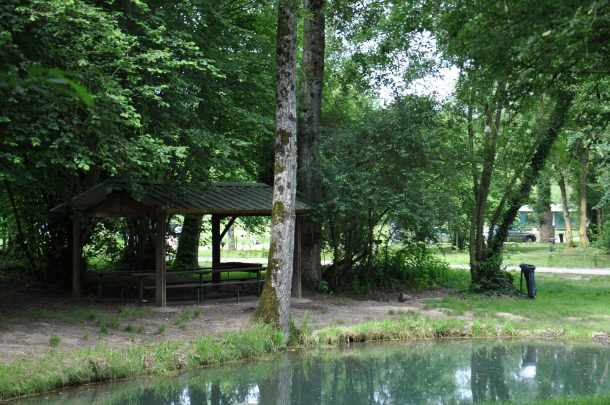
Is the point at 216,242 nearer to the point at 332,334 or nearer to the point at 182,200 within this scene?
the point at 182,200

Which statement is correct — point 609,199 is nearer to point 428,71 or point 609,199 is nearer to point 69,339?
point 428,71

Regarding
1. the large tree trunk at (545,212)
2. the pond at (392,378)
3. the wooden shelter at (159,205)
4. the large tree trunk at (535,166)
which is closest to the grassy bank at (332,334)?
the pond at (392,378)

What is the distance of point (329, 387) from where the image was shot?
10.5 m

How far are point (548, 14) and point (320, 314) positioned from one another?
10.1 metres

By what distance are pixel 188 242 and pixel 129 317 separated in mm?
Result: 9310

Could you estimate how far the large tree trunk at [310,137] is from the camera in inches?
728

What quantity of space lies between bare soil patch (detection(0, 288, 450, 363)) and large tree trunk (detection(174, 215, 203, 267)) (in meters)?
5.85

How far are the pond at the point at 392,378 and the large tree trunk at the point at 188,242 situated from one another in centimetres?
1098

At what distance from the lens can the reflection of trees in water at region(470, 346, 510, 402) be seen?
985cm

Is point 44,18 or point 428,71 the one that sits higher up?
point 428,71

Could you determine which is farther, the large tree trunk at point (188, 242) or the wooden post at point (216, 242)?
the large tree trunk at point (188, 242)

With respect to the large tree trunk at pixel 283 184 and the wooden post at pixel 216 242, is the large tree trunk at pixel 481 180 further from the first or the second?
the large tree trunk at pixel 283 184

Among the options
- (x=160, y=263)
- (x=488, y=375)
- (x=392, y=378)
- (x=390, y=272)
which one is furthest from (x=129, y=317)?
(x=390, y=272)

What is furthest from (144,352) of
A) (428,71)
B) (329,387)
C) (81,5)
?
(428,71)
